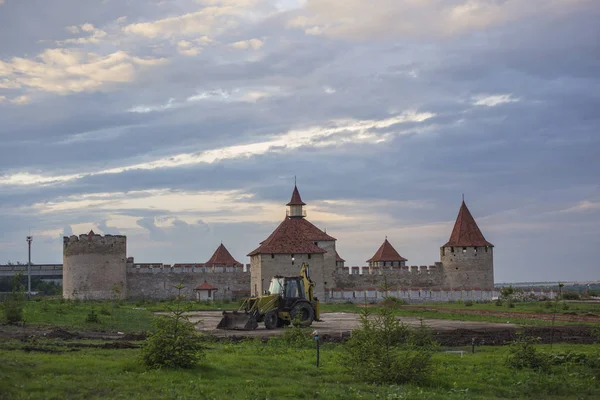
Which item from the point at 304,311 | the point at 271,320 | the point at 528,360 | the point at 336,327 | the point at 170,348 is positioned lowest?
the point at 336,327

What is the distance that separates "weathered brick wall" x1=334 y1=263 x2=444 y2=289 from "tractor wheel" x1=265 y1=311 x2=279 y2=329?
3224 cm

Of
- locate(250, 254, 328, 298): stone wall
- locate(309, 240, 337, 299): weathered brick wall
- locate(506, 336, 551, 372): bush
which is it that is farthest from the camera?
locate(309, 240, 337, 299): weathered brick wall

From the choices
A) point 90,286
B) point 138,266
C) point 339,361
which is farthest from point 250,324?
point 138,266

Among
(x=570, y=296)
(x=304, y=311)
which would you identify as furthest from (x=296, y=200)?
(x=304, y=311)

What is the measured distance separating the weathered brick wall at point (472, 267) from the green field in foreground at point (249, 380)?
141 ft

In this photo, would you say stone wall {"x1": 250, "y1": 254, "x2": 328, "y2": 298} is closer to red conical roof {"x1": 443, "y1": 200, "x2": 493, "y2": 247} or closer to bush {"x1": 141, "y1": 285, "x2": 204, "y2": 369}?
red conical roof {"x1": 443, "y1": 200, "x2": 493, "y2": 247}

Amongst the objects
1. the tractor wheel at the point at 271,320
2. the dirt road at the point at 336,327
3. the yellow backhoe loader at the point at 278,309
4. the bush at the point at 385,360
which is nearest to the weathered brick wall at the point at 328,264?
the dirt road at the point at 336,327

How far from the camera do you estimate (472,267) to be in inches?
2286

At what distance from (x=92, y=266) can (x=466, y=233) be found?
1165 inches

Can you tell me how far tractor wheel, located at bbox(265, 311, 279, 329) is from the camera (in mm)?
26250

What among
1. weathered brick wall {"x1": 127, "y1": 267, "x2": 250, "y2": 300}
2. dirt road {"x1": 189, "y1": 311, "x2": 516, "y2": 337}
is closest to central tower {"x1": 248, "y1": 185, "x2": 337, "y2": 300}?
weathered brick wall {"x1": 127, "y1": 267, "x2": 250, "y2": 300}

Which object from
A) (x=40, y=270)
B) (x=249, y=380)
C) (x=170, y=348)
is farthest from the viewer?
(x=40, y=270)

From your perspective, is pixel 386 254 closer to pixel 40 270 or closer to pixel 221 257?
pixel 221 257

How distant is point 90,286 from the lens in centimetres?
5509
